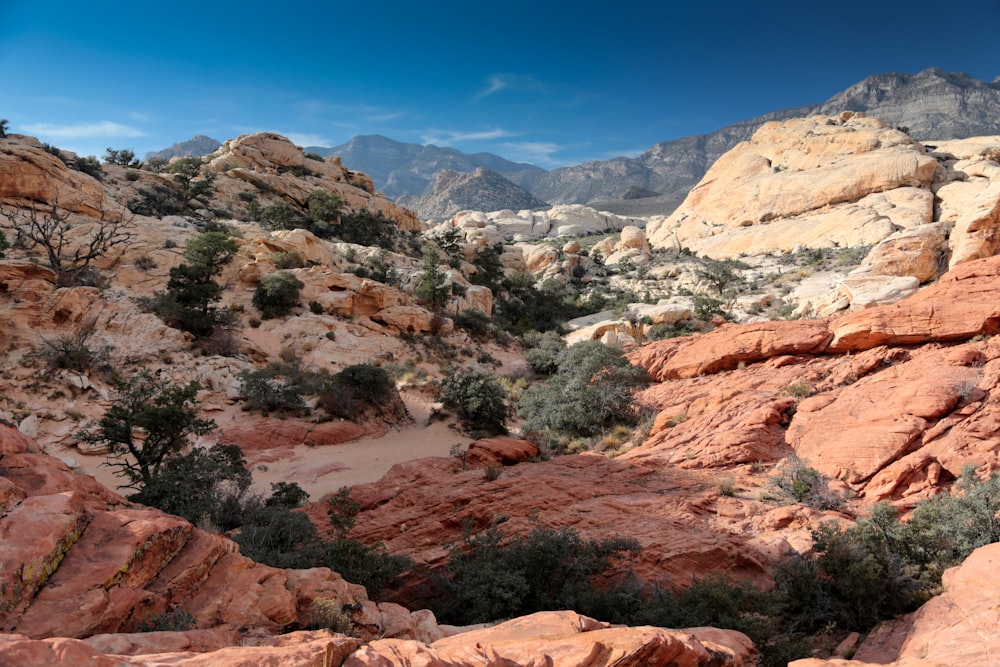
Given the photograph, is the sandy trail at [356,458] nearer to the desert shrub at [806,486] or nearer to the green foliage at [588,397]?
the green foliage at [588,397]

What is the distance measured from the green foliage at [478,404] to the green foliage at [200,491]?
766 centimetres

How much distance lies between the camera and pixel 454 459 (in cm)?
1205

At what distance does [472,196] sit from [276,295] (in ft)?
417

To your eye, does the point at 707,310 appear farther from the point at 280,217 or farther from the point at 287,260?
the point at 280,217

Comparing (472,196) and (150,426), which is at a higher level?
(472,196)

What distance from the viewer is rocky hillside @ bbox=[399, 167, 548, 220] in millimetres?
138625

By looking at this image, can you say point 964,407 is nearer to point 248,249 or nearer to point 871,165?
point 248,249

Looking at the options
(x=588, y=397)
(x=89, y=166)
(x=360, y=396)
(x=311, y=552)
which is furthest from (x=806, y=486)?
(x=89, y=166)

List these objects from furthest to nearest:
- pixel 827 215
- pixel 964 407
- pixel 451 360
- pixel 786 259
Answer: pixel 827 215 < pixel 786 259 < pixel 451 360 < pixel 964 407

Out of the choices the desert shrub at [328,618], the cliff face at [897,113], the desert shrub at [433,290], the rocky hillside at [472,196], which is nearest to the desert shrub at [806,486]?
the desert shrub at [328,618]

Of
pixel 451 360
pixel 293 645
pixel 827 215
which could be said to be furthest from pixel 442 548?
pixel 827 215

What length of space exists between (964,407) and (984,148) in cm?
4985

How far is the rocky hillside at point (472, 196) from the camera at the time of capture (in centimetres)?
13862

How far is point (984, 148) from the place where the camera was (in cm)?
4328
